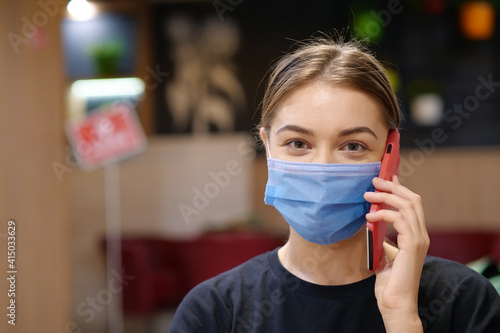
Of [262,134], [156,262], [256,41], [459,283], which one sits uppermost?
[256,41]

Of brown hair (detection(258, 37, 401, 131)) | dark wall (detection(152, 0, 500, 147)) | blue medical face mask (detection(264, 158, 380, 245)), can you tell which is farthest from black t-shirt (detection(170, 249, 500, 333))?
dark wall (detection(152, 0, 500, 147))

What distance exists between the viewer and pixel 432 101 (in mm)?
7805

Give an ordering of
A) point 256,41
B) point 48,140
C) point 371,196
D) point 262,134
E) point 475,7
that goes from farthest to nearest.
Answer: point 256,41 → point 475,7 → point 48,140 → point 262,134 → point 371,196

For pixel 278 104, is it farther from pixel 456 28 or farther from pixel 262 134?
pixel 456 28

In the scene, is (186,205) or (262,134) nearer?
(262,134)

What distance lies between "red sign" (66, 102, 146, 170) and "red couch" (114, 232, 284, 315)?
960 millimetres

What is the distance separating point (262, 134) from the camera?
1.87 meters

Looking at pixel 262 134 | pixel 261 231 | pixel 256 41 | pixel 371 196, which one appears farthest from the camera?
pixel 256 41

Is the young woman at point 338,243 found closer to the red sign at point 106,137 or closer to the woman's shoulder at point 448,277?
the woman's shoulder at point 448,277

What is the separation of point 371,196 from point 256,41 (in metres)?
7.12

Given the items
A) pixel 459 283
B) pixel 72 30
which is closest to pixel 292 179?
pixel 459 283

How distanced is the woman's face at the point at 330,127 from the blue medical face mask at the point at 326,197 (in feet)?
0.09

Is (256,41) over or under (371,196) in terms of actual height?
over

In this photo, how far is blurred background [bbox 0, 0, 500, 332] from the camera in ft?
13.3
